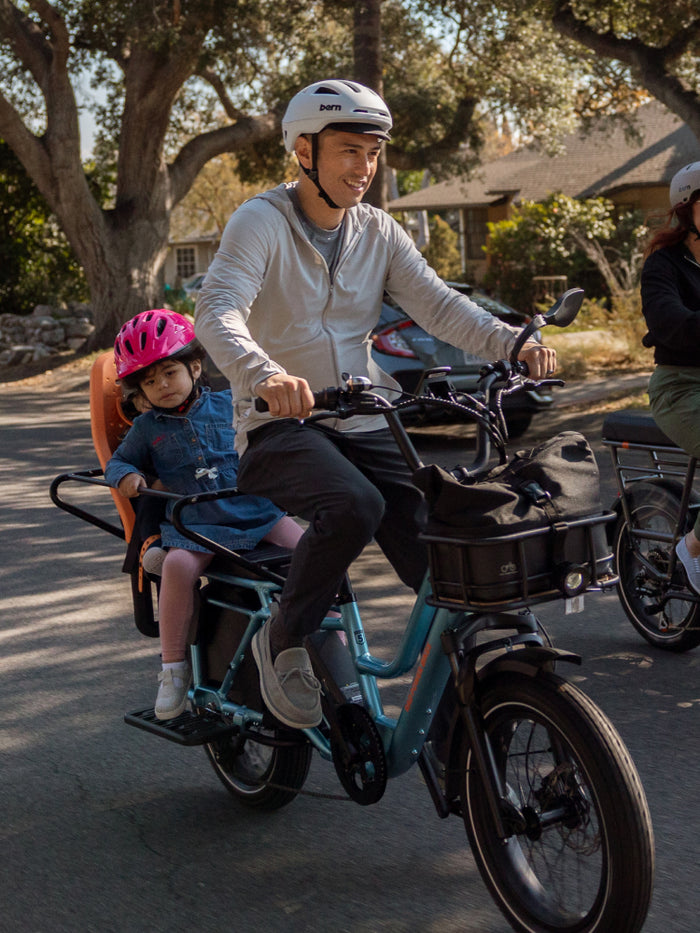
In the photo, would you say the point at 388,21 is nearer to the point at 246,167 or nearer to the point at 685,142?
the point at 246,167

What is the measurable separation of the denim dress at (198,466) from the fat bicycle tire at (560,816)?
119cm

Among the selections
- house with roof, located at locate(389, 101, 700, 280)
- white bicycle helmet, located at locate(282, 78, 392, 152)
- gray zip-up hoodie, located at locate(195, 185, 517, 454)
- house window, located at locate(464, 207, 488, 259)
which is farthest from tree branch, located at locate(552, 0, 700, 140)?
house window, located at locate(464, 207, 488, 259)

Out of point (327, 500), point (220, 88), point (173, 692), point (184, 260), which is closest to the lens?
point (327, 500)

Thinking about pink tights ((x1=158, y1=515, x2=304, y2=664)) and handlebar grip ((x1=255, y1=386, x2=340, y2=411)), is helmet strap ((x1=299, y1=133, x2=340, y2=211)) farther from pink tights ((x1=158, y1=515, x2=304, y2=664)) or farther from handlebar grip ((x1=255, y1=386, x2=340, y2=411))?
pink tights ((x1=158, y1=515, x2=304, y2=664))

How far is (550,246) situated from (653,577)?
2388 centimetres

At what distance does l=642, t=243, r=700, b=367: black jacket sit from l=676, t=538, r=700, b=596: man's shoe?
771mm

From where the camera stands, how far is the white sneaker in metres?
3.83

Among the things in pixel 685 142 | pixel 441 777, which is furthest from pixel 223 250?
pixel 685 142

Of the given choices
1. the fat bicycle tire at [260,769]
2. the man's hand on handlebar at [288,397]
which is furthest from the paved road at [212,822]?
the man's hand on handlebar at [288,397]

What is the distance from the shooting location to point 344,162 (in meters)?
3.39

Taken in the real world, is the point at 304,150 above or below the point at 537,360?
above

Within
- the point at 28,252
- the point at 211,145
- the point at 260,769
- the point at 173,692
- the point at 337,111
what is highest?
the point at 211,145

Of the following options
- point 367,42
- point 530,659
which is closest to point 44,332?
point 367,42

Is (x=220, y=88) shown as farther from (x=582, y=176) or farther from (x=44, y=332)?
(x=582, y=176)
